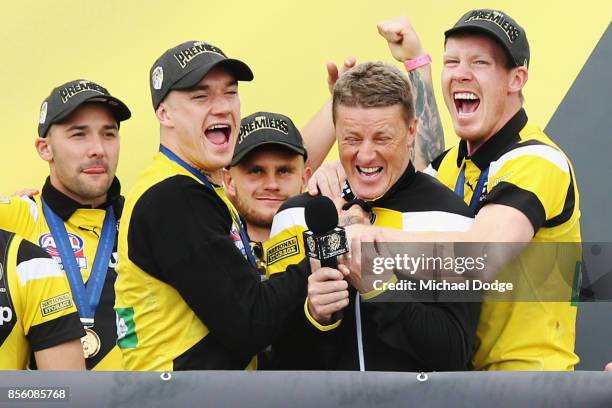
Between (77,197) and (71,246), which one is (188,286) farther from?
(77,197)

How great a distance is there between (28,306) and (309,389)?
3.52ft

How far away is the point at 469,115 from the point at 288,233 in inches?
29.3

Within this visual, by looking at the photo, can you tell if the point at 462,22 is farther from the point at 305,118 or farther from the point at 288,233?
the point at 305,118

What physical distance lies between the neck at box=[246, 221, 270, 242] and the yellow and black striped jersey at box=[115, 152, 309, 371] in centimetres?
113

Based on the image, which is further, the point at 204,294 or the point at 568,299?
the point at 568,299

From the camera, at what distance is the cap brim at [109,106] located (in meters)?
4.28

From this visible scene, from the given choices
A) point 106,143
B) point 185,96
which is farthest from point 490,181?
point 106,143

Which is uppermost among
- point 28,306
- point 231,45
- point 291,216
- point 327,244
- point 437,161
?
point 231,45

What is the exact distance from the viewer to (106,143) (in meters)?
4.40

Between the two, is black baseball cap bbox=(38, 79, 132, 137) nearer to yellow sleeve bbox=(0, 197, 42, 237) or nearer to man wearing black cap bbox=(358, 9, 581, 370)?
yellow sleeve bbox=(0, 197, 42, 237)

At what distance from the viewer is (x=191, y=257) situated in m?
2.90

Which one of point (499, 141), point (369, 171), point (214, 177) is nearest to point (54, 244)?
point (214, 177)

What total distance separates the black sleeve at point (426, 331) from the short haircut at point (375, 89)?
541 mm

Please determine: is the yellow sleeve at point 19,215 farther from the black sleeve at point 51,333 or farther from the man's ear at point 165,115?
the man's ear at point 165,115
